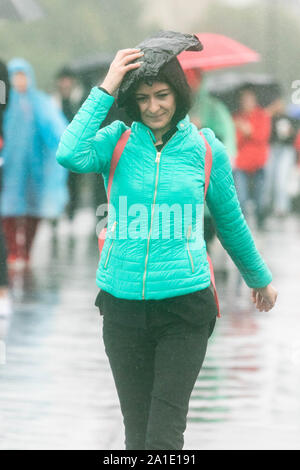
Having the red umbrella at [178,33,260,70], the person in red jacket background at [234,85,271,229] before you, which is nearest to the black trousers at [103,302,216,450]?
the red umbrella at [178,33,260,70]

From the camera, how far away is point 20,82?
13328 millimetres

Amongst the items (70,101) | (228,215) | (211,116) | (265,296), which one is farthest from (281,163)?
(228,215)

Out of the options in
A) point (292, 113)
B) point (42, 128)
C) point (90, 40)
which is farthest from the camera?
point (90, 40)

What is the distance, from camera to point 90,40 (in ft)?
159

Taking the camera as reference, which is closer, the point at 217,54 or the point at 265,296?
the point at 265,296

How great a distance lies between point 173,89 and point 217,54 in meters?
6.51

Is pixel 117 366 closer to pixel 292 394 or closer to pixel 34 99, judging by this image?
pixel 292 394

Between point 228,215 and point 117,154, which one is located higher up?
point 117,154

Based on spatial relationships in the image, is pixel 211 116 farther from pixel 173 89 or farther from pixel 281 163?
pixel 281 163

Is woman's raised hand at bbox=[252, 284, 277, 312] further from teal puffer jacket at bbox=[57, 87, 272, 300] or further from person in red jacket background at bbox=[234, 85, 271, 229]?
person in red jacket background at bbox=[234, 85, 271, 229]

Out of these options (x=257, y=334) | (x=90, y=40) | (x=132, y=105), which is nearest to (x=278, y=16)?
(x=90, y=40)

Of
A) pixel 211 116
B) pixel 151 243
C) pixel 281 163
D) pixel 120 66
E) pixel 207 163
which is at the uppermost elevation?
pixel 281 163

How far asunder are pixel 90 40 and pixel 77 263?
35.4 m

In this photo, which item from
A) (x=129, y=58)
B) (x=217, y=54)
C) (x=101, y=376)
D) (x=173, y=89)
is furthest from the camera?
(x=217, y=54)
